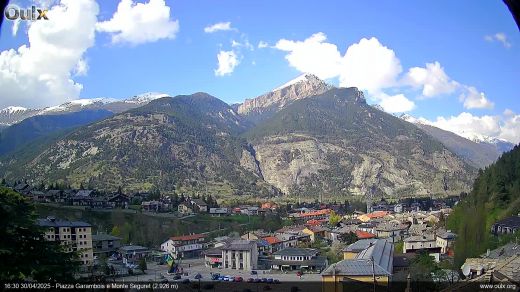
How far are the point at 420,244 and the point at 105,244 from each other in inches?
886

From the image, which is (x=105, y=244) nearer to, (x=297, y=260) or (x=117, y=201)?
(x=297, y=260)

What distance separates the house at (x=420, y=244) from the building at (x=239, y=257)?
11196mm

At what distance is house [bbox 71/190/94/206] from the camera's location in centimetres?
4909

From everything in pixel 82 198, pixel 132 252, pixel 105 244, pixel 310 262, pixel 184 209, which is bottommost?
pixel 310 262

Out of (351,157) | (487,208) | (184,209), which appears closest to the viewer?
(487,208)

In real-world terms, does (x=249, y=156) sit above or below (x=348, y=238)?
above

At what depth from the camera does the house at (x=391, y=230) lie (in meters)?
42.4

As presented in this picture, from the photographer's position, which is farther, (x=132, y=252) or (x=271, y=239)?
(x=271, y=239)

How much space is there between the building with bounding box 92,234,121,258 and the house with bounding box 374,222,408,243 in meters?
22.7

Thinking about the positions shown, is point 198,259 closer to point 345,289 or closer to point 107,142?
point 345,289

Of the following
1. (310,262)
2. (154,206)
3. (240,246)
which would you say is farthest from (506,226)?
(154,206)

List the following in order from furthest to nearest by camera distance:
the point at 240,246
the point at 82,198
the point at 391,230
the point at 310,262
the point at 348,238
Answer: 1. the point at 82,198
2. the point at 391,230
3. the point at 348,238
4. the point at 240,246
5. the point at 310,262

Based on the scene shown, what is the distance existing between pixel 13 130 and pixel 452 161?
140 metres

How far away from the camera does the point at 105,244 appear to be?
3344 cm
